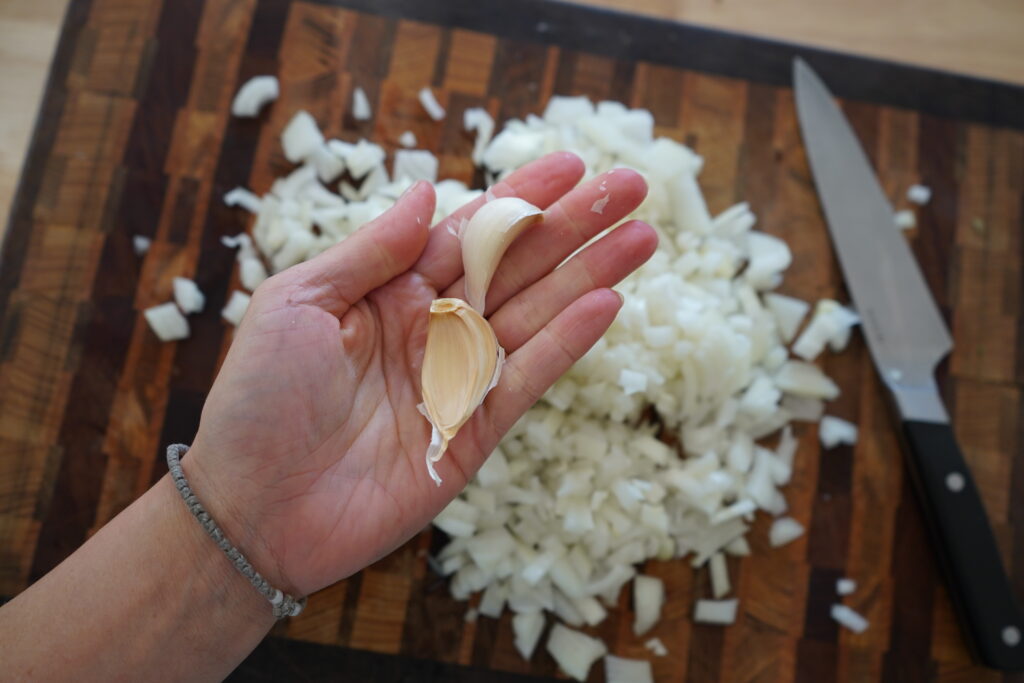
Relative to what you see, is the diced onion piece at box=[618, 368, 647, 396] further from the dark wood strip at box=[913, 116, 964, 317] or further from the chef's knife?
the dark wood strip at box=[913, 116, 964, 317]

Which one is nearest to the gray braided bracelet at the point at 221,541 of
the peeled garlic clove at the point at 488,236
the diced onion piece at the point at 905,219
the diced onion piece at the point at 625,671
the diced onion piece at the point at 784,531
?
the peeled garlic clove at the point at 488,236

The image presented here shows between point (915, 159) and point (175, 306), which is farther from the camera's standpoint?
point (915, 159)

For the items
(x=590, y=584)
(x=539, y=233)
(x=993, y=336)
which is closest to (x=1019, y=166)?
(x=993, y=336)

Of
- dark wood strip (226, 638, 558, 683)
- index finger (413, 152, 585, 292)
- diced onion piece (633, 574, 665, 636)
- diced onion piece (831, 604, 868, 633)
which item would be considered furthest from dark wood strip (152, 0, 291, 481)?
diced onion piece (831, 604, 868, 633)

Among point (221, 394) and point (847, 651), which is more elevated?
point (221, 394)

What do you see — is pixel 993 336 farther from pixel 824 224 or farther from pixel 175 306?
pixel 175 306

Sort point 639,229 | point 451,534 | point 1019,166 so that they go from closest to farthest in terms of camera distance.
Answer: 1. point 639,229
2. point 451,534
3. point 1019,166

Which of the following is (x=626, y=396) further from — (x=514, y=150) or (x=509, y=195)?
(x=514, y=150)
